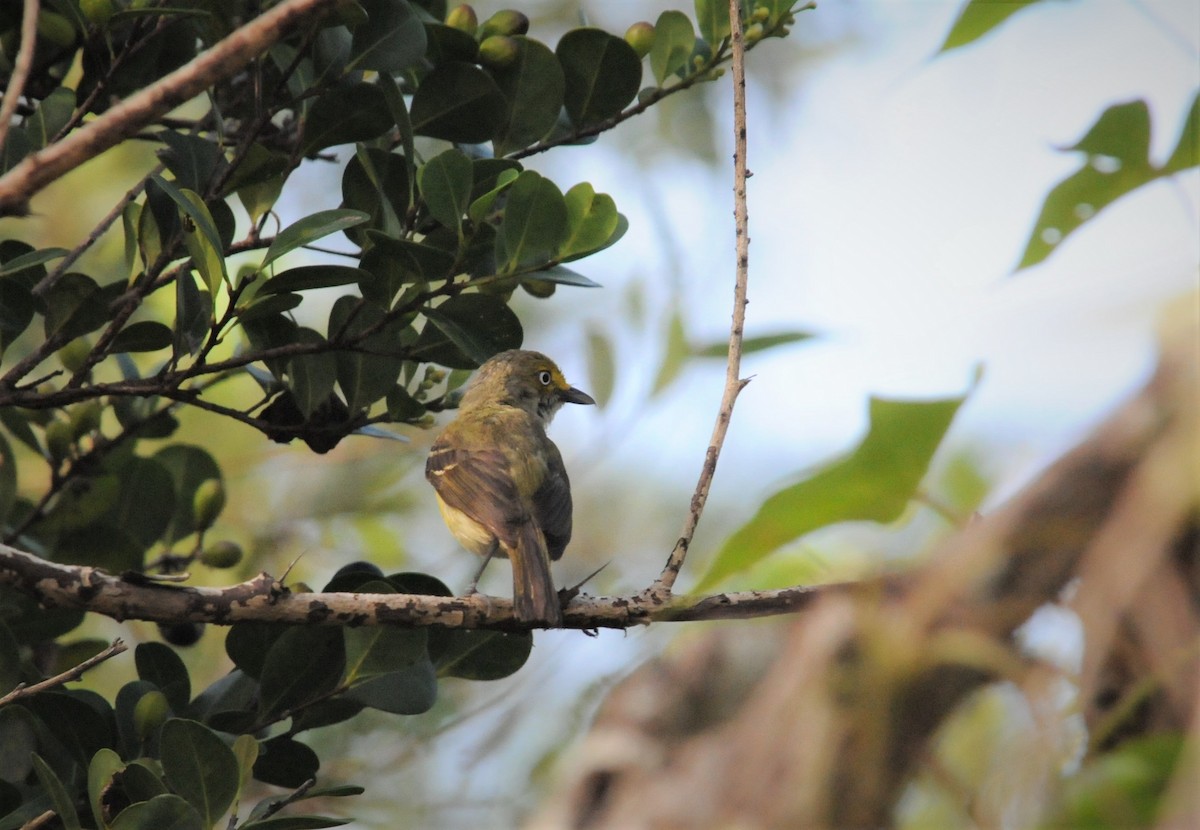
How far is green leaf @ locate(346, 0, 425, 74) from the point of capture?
7.84 feet

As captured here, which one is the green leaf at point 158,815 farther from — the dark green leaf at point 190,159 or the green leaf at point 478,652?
the dark green leaf at point 190,159

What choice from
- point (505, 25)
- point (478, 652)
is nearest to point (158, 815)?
point (478, 652)

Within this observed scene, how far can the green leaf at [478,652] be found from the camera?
8.49ft

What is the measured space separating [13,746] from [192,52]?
173 centimetres

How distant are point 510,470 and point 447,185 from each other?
1881 mm

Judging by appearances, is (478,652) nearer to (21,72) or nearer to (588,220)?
(588,220)

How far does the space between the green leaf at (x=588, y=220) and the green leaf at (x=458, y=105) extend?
33cm

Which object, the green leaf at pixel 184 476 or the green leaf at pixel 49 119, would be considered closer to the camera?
the green leaf at pixel 49 119

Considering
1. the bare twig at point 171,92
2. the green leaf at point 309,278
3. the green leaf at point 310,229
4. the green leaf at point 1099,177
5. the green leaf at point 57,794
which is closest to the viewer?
the green leaf at point 1099,177

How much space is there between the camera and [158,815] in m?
1.95

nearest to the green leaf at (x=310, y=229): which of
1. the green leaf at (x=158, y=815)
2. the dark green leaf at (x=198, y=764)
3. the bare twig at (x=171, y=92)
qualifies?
the bare twig at (x=171, y=92)

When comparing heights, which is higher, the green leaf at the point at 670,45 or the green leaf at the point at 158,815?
the green leaf at the point at 670,45

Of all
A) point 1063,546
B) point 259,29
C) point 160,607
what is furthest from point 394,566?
point 1063,546

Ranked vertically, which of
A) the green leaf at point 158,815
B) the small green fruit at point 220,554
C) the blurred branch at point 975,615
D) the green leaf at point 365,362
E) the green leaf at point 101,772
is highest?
the green leaf at point 365,362
